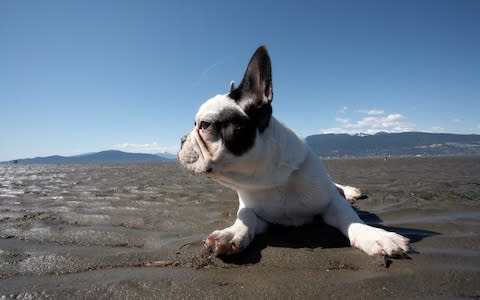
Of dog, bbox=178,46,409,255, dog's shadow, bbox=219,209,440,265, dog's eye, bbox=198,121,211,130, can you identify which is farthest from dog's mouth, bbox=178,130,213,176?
dog's shadow, bbox=219,209,440,265

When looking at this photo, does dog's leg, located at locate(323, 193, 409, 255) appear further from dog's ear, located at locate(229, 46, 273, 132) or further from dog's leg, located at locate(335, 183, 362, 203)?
dog's leg, located at locate(335, 183, 362, 203)

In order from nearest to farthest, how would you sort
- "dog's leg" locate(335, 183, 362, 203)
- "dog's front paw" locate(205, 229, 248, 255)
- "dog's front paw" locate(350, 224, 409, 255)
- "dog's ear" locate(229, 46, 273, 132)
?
"dog's front paw" locate(350, 224, 409, 255) < "dog's front paw" locate(205, 229, 248, 255) < "dog's ear" locate(229, 46, 273, 132) < "dog's leg" locate(335, 183, 362, 203)

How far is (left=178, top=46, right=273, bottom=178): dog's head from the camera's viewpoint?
3.38 metres

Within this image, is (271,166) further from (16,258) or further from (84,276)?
(16,258)

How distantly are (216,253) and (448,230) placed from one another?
3216 mm

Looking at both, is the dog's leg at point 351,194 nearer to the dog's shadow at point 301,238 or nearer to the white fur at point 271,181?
the dog's shadow at point 301,238

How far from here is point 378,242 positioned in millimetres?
3010

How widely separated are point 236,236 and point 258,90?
170cm

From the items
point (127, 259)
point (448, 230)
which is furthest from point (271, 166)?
point (448, 230)

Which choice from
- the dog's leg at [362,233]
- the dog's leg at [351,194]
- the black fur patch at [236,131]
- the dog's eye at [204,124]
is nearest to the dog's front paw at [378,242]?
Answer: the dog's leg at [362,233]

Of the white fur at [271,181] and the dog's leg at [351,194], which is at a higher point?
the white fur at [271,181]

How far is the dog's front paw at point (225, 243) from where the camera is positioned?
3018 mm

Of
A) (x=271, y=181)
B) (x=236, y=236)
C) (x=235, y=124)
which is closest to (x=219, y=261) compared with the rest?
(x=236, y=236)

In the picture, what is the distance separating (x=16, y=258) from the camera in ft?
10.3
